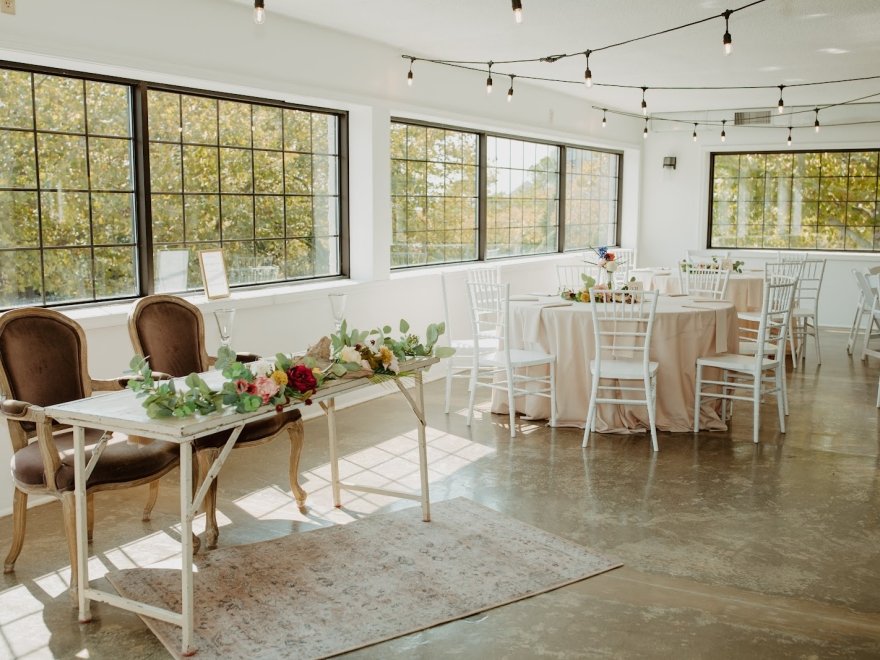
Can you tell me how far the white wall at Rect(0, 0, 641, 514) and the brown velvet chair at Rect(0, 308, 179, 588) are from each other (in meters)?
0.79

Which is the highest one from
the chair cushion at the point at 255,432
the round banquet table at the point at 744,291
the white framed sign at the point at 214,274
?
the white framed sign at the point at 214,274

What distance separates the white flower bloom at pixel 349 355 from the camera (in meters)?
3.54

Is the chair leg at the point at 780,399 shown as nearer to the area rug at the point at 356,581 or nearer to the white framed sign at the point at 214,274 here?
the area rug at the point at 356,581

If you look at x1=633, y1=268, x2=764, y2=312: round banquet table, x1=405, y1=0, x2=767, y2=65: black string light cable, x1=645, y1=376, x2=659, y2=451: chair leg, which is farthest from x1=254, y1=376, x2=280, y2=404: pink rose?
x1=633, y1=268, x2=764, y2=312: round banquet table

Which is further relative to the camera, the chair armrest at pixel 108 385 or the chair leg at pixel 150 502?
the chair leg at pixel 150 502

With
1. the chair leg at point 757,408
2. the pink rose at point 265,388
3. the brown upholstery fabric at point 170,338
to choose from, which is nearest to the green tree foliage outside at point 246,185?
the brown upholstery fabric at point 170,338

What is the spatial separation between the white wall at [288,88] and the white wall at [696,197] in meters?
3.39

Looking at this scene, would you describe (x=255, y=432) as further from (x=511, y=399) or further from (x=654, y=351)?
(x=654, y=351)

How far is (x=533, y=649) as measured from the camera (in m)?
2.99

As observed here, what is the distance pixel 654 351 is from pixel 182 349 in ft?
10.2

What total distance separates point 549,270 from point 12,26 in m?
6.69

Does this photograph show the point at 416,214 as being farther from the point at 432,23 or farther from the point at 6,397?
the point at 6,397

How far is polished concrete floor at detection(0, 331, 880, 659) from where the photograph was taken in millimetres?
3064

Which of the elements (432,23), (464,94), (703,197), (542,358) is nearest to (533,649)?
(542,358)
